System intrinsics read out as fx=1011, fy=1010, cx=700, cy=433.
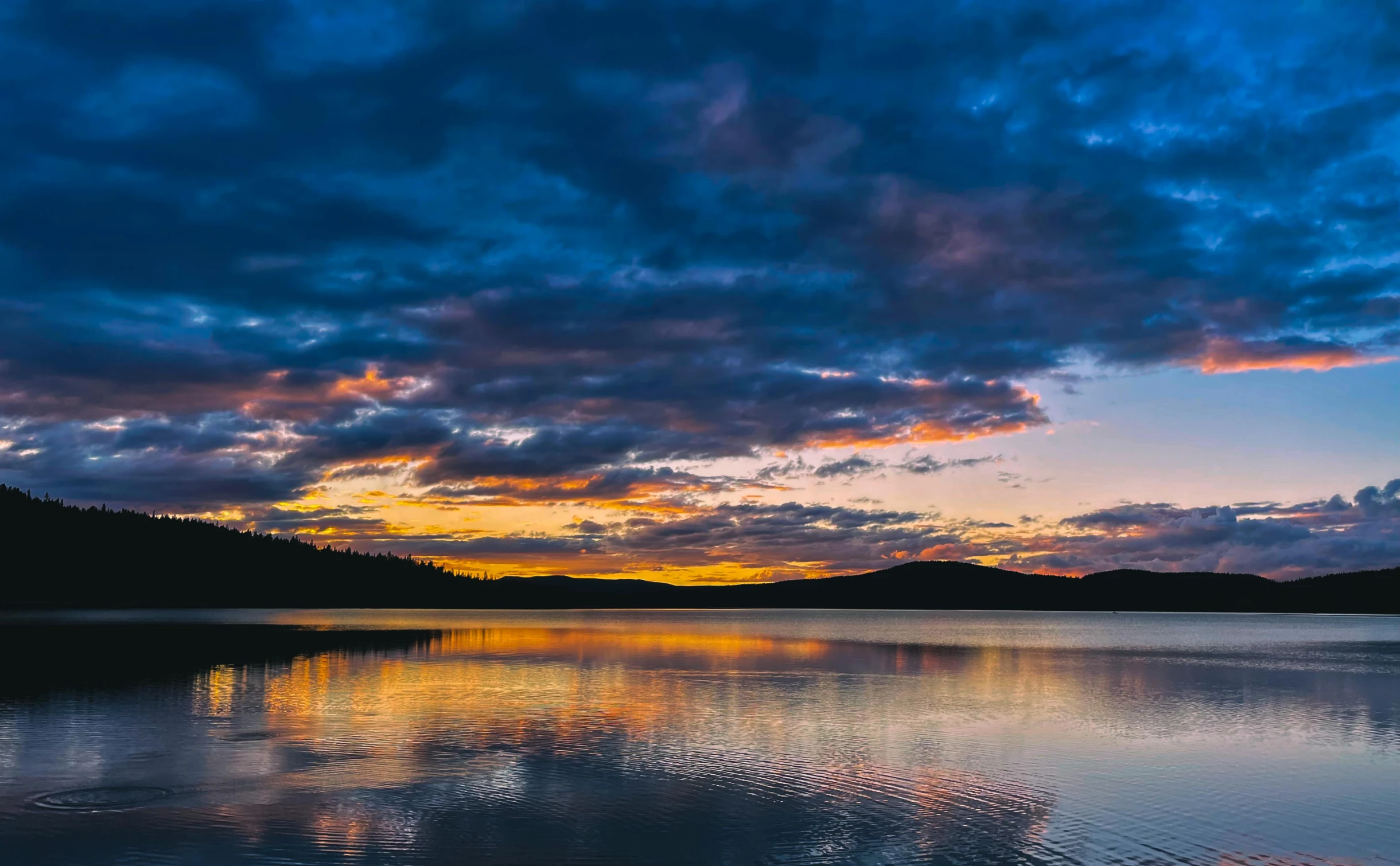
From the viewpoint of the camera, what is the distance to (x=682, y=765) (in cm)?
2736

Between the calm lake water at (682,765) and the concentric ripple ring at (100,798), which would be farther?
the concentric ripple ring at (100,798)

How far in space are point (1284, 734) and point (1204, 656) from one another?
55.2m

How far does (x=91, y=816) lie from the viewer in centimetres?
2055

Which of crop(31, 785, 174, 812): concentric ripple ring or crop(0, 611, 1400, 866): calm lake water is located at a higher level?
crop(31, 785, 174, 812): concentric ripple ring

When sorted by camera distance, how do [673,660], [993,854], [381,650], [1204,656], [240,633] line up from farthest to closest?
[240,633] < [1204,656] < [381,650] < [673,660] < [993,854]

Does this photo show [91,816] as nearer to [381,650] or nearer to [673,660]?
[673,660]

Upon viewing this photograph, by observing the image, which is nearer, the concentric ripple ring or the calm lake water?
the calm lake water

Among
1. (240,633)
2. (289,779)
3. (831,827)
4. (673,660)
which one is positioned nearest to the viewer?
(831,827)

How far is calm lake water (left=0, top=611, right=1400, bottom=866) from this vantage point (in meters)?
19.2

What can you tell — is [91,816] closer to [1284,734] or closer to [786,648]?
[1284,734]

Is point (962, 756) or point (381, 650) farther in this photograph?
point (381, 650)

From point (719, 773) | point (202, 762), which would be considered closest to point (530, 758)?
point (719, 773)

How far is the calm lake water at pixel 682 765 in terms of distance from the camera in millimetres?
19172

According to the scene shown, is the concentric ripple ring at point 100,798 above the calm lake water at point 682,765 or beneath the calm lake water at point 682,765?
above
